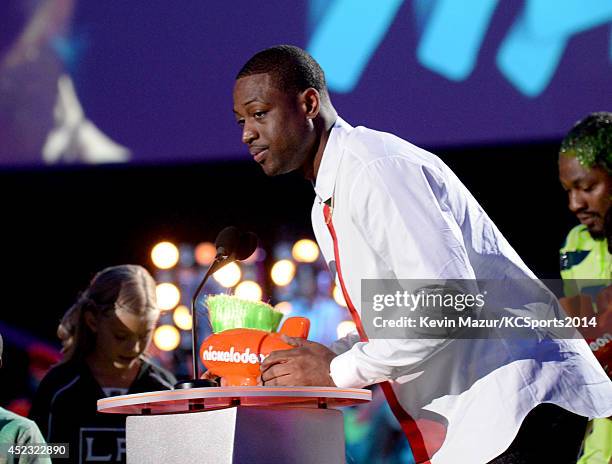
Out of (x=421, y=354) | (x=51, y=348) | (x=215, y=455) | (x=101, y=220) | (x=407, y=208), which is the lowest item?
(x=215, y=455)

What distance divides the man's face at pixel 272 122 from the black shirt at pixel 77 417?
2286mm

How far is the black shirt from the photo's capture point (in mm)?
4102

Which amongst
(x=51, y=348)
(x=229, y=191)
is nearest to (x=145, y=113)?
(x=229, y=191)

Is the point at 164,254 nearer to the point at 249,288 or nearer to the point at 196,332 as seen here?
the point at 249,288

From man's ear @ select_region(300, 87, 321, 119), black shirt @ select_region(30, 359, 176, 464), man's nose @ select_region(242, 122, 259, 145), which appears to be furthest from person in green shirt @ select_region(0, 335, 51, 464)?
man's ear @ select_region(300, 87, 321, 119)

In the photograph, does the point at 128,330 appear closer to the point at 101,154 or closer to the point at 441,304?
the point at 101,154

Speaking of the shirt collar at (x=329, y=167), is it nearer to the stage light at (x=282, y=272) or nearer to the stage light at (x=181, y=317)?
the stage light at (x=282, y=272)

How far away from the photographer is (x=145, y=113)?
4.71m

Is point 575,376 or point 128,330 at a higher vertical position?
point 128,330

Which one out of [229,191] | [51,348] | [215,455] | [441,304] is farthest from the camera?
[51,348]

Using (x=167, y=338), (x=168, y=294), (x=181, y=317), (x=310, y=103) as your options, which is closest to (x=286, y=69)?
(x=310, y=103)

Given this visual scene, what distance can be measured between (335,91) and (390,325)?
8.60 ft

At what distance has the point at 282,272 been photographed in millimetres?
6188

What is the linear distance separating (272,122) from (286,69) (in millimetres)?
146
